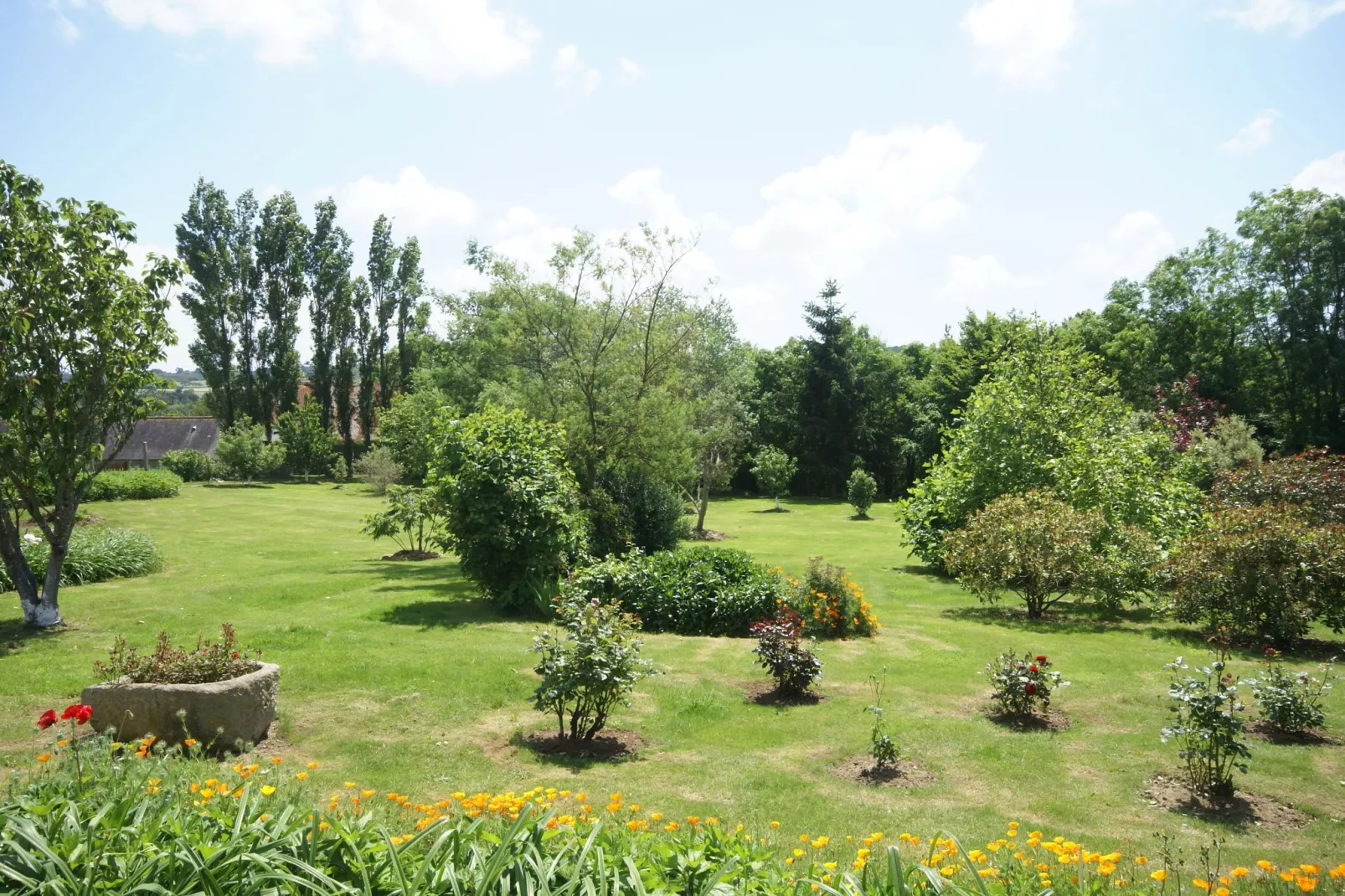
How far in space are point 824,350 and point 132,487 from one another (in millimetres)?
32186

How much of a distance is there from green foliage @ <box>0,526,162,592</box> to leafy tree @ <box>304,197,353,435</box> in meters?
36.9

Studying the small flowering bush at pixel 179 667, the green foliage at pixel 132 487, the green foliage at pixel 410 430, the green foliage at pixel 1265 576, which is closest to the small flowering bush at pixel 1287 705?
the green foliage at pixel 1265 576

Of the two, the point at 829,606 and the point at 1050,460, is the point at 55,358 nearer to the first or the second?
the point at 829,606

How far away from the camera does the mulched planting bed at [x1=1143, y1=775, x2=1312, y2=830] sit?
18.7 feet

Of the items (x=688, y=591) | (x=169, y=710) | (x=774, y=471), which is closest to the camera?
(x=169, y=710)

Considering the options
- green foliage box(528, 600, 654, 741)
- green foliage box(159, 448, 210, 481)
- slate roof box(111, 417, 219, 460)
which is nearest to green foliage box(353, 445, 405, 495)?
green foliage box(159, 448, 210, 481)

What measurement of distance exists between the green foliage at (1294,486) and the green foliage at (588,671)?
1300 centimetres

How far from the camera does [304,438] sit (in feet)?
160

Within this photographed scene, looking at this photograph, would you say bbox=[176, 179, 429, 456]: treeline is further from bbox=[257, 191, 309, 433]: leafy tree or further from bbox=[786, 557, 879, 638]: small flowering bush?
bbox=[786, 557, 879, 638]: small flowering bush

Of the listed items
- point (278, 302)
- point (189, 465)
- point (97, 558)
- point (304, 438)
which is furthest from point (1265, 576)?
point (278, 302)

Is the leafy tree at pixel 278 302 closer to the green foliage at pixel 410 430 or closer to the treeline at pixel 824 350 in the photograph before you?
the treeline at pixel 824 350

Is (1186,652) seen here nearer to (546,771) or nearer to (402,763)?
(546,771)

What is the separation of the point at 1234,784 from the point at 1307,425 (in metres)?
43.0

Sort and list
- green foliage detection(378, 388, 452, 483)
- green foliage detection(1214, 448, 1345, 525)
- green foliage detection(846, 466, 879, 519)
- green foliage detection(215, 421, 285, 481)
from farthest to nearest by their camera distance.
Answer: green foliage detection(215, 421, 285, 481) → green foliage detection(846, 466, 879, 519) → green foliage detection(378, 388, 452, 483) → green foliage detection(1214, 448, 1345, 525)
